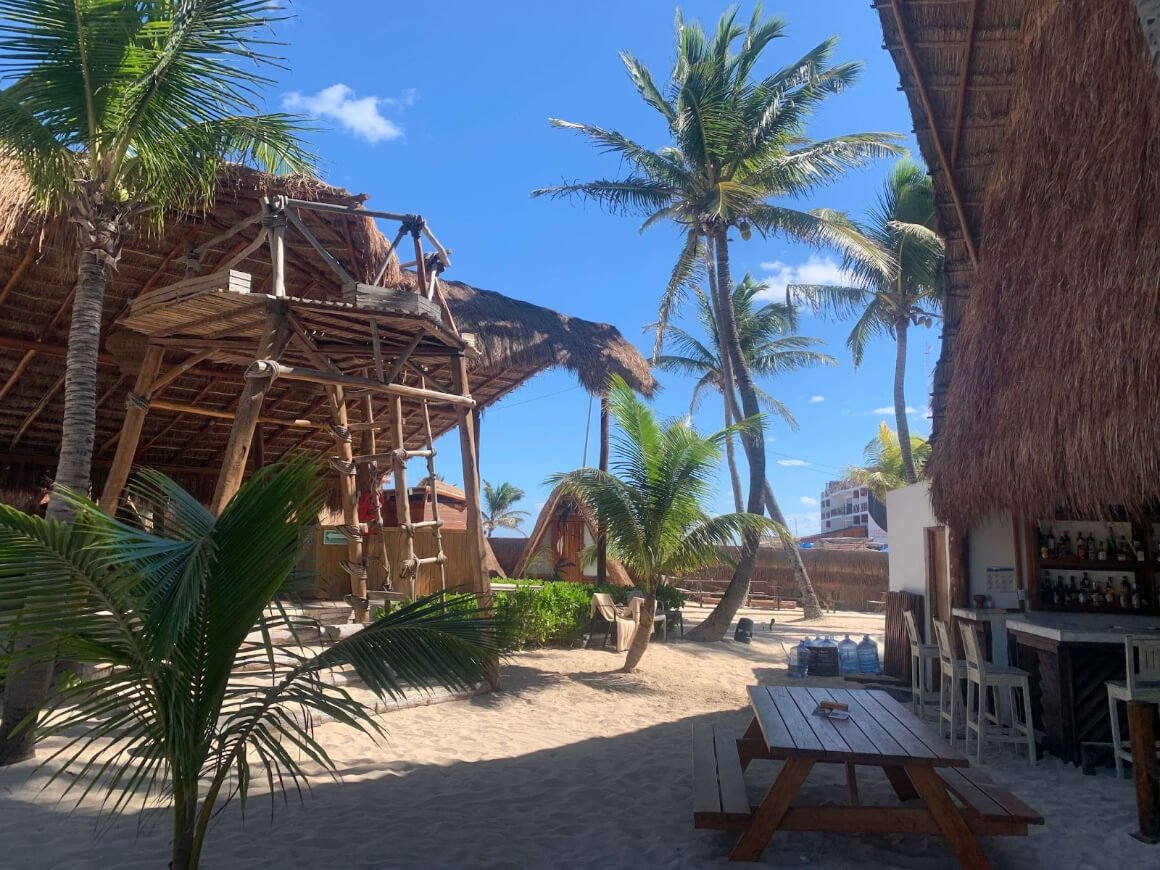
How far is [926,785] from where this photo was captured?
3539 mm

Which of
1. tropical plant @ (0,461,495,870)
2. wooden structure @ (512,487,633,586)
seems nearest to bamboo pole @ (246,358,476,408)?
tropical plant @ (0,461,495,870)

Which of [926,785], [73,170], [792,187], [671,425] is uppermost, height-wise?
[792,187]

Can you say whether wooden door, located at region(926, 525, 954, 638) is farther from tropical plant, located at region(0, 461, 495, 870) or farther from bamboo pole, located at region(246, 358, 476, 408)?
tropical plant, located at region(0, 461, 495, 870)

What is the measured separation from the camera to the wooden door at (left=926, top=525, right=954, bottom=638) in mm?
8547

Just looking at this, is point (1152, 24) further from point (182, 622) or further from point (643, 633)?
point (643, 633)

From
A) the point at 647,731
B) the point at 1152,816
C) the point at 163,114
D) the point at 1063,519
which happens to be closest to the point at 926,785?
the point at 1152,816

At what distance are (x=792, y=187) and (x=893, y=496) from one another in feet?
Answer: 24.4

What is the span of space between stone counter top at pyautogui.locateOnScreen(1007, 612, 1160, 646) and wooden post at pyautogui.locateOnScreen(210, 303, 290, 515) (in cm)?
595

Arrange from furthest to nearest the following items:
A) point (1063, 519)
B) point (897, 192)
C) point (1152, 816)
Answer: point (897, 192) → point (1063, 519) → point (1152, 816)

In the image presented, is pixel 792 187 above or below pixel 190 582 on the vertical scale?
above

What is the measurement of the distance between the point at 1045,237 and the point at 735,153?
32.9ft

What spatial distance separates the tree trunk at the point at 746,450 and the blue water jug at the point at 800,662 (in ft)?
11.3

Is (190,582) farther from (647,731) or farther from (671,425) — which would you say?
(671,425)

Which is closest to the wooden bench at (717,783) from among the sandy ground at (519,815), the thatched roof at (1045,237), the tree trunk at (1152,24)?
the sandy ground at (519,815)
